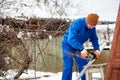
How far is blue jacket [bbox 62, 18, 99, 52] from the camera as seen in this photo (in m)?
5.43

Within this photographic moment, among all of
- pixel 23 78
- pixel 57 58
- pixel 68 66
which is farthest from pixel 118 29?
pixel 57 58

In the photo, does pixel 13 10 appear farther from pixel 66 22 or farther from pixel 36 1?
pixel 66 22

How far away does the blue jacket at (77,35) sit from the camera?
17.8ft

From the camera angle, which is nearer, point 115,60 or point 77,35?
point 115,60

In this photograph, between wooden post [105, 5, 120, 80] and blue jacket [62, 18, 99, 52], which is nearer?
wooden post [105, 5, 120, 80]

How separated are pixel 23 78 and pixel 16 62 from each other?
614mm

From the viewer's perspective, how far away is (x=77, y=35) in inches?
224

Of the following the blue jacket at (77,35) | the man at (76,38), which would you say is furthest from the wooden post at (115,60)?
the man at (76,38)

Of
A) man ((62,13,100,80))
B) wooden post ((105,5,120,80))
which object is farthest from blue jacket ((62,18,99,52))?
wooden post ((105,5,120,80))

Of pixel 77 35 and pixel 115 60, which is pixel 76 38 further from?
pixel 115 60

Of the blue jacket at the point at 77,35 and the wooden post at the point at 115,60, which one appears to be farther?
the blue jacket at the point at 77,35

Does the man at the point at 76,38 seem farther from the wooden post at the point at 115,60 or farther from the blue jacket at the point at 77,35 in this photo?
the wooden post at the point at 115,60

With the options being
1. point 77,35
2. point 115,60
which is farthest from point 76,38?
point 115,60

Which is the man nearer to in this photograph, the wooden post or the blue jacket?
the blue jacket
